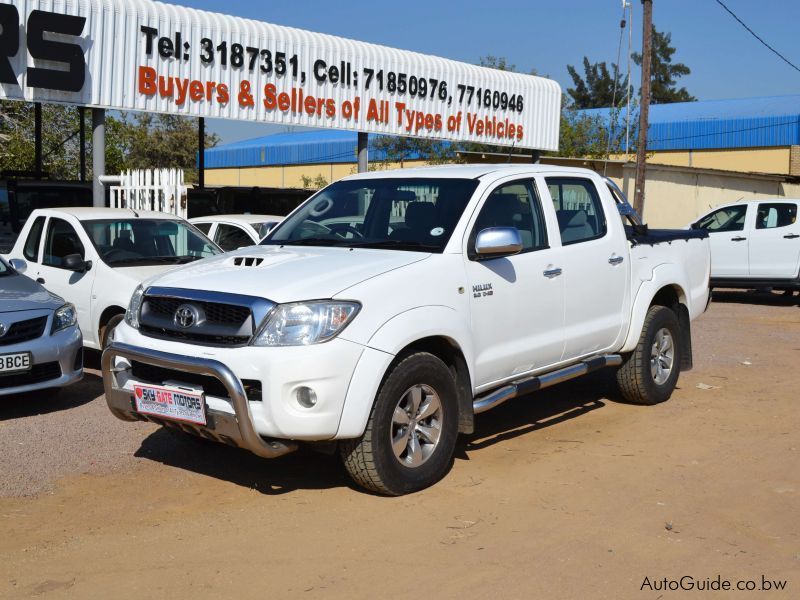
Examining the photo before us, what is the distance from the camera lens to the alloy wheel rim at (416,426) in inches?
219

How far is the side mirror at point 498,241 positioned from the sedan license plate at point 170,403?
1.93 m

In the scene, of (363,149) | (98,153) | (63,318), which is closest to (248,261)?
(63,318)

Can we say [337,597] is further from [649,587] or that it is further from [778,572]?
[778,572]

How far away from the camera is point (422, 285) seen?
5680 millimetres

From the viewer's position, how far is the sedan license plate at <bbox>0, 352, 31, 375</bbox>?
7.32 m

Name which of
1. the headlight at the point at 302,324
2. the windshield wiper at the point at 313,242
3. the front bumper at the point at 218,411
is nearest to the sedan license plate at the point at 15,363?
the front bumper at the point at 218,411

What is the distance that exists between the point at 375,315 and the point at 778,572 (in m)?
2.37

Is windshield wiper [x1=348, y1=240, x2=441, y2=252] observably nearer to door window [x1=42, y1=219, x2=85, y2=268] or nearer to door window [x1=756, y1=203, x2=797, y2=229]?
door window [x1=42, y1=219, x2=85, y2=268]

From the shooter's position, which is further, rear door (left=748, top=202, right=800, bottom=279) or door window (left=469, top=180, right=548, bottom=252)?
rear door (left=748, top=202, right=800, bottom=279)

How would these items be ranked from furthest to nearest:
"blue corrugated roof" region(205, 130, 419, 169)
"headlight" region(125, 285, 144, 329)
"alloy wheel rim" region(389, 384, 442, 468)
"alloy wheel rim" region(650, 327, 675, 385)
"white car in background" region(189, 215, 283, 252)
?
"blue corrugated roof" region(205, 130, 419, 169), "white car in background" region(189, 215, 283, 252), "alloy wheel rim" region(650, 327, 675, 385), "headlight" region(125, 285, 144, 329), "alloy wheel rim" region(389, 384, 442, 468)

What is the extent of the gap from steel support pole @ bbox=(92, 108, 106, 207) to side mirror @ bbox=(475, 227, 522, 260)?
1027 centimetres

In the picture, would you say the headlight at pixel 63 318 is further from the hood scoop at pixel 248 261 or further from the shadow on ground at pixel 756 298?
the shadow on ground at pixel 756 298

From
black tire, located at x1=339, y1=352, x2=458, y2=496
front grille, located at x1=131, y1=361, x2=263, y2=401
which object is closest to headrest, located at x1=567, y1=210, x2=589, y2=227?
black tire, located at x1=339, y1=352, x2=458, y2=496

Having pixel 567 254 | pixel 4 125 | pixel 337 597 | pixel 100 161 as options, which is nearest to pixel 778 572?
pixel 337 597
